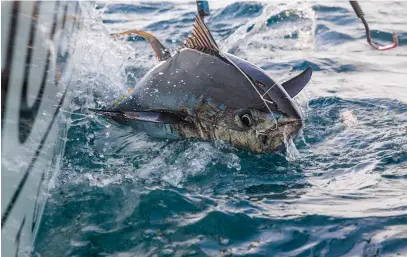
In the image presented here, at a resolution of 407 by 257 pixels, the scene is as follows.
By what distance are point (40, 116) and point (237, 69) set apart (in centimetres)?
133

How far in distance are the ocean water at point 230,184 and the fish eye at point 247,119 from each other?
0.84ft

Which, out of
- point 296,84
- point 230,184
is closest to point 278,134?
point 230,184

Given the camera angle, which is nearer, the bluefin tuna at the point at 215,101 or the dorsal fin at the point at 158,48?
the bluefin tuna at the point at 215,101

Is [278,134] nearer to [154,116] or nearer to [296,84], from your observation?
[296,84]

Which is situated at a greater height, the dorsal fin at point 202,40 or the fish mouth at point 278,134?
the dorsal fin at point 202,40

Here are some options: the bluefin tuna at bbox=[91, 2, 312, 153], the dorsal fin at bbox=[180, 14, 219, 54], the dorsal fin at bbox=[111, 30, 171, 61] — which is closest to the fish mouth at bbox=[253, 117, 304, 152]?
the bluefin tuna at bbox=[91, 2, 312, 153]

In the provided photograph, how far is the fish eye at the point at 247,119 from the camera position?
3609 mm

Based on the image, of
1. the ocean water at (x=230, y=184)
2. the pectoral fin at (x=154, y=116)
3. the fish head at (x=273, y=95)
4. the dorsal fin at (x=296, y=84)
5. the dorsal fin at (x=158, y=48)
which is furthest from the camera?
the dorsal fin at (x=158, y=48)

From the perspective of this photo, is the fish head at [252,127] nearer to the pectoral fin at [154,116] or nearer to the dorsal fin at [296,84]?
the pectoral fin at [154,116]

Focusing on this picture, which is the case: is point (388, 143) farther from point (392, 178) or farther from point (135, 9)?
point (135, 9)

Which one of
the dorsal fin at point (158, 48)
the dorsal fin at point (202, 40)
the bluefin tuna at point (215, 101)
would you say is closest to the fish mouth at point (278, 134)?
the bluefin tuna at point (215, 101)

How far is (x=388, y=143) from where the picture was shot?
4090mm

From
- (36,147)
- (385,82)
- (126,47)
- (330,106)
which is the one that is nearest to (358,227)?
(36,147)

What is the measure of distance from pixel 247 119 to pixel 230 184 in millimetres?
446
